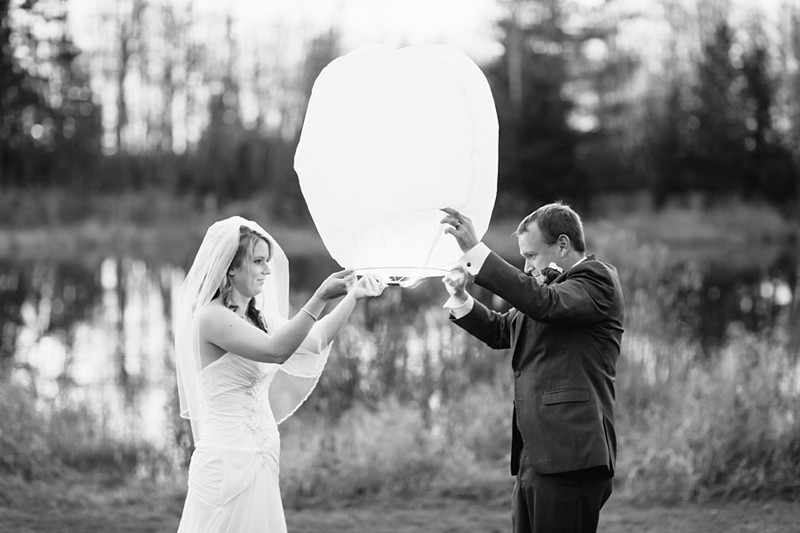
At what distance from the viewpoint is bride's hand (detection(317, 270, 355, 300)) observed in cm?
326

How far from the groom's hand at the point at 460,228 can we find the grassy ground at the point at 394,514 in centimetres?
305

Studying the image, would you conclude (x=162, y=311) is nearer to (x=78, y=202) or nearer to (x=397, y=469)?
(x=397, y=469)

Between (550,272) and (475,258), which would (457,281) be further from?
(550,272)

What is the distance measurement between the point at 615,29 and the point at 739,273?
18.7m

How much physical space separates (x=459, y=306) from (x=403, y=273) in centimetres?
65

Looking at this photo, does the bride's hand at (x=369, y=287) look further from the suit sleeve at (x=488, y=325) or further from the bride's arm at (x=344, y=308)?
the suit sleeve at (x=488, y=325)

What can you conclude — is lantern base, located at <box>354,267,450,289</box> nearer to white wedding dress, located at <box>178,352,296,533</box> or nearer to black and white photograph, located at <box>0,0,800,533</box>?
black and white photograph, located at <box>0,0,800,533</box>

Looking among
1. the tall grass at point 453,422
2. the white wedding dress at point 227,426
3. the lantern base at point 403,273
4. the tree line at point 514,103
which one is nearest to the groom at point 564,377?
the lantern base at point 403,273

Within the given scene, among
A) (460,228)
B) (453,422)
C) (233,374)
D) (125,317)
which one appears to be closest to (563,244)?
(460,228)

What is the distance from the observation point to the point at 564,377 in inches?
135

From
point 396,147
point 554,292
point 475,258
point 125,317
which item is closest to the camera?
point 396,147

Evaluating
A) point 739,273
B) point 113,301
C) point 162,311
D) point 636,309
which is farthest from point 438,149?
point 739,273

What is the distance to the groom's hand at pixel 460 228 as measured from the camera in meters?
3.04

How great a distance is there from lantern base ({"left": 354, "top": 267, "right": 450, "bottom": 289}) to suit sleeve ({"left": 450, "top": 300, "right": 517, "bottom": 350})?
622mm
